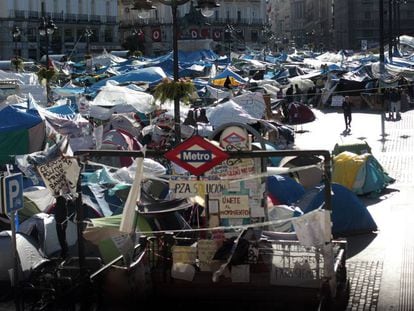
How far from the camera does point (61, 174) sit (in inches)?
445

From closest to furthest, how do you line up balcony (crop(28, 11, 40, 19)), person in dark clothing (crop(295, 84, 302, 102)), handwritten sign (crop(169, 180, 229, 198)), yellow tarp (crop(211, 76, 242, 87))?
handwritten sign (crop(169, 180, 229, 198)), yellow tarp (crop(211, 76, 242, 87)), person in dark clothing (crop(295, 84, 302, 102)), balcony (crop(28, 11, 40, 19))

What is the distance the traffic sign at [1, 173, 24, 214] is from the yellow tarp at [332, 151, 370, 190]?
966 cm

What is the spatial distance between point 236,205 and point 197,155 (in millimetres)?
974

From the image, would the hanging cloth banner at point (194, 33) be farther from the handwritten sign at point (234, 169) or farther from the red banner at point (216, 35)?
the handwritten sign at point (234, 169)

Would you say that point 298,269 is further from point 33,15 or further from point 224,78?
point 33,15

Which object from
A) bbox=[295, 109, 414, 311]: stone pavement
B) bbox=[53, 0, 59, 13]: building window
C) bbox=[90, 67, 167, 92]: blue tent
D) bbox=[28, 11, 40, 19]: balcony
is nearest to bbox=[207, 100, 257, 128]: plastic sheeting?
bbox=[295, 109, 414, 311]: stone pavement

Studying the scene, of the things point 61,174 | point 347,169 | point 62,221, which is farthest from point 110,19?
point 61,174

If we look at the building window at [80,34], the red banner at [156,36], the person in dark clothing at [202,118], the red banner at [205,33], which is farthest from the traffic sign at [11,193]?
the red banner at [156,36]

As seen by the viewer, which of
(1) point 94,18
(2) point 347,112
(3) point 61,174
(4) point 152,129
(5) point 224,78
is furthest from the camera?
(1) point 94,18

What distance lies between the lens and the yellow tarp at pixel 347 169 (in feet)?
58.8

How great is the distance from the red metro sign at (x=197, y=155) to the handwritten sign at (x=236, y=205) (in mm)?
680

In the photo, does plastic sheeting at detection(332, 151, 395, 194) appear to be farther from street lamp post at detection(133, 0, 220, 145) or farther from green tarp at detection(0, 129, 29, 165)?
green tarp at detection(0, 129, 29, 165)

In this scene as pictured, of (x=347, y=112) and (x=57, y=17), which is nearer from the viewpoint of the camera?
(x=347, y=112)

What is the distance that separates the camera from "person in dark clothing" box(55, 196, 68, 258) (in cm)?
1253
